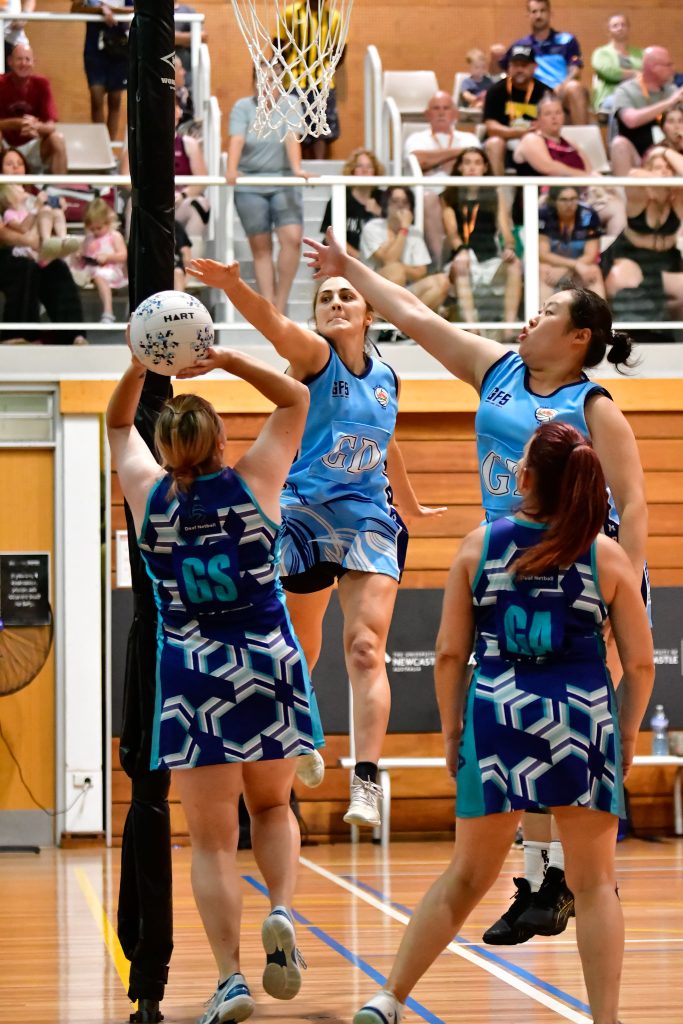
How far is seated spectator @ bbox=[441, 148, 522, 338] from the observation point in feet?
36.1

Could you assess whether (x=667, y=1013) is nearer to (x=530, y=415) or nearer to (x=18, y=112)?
(x=530, y=415)

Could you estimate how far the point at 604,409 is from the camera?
4859 millimetres

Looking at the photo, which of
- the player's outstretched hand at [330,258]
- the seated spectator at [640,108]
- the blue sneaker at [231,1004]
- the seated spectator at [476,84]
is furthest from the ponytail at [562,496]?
the seated spectator at [476,84]

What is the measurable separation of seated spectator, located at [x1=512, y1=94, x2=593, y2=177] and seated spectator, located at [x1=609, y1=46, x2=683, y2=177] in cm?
31

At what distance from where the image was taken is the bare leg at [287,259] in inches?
432

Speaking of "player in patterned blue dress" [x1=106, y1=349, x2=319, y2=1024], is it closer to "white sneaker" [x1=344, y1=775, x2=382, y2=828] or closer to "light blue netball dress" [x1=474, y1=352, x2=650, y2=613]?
"light blue netball dress" [x1=474, y1=352, x2=650, y2=613]

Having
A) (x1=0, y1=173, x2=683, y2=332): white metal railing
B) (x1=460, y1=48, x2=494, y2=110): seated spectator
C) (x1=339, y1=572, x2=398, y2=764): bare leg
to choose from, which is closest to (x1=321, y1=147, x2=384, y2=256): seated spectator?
(x1=0, y1=173, x2=683, y2=332): white metal railing

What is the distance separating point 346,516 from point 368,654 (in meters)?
0.56

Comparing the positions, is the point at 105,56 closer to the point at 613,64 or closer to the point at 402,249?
the point at 402,249

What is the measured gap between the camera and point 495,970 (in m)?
6.01

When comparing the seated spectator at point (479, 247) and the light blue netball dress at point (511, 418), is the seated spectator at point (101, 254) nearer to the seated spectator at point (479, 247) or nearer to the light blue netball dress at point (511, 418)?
the seated spectator at point (479, 247)

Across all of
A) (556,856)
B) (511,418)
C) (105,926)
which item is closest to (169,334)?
(511,418)

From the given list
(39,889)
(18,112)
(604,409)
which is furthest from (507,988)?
(18,112)

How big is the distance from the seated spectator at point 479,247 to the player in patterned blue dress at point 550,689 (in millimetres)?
7206
